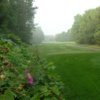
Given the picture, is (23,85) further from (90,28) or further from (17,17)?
(90,28)

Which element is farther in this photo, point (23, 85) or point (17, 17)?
point (17, 17)

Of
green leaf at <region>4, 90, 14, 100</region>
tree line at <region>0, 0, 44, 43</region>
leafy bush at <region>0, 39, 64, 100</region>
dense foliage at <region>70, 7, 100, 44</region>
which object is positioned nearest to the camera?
green leaf at <region>4, 90, 14, 100</region>

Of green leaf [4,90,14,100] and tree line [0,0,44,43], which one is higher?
tree line [0,0,44,43]

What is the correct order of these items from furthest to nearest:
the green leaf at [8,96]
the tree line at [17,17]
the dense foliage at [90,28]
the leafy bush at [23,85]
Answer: the dense foliage at [90,28], the tree line at [17,17], the leafy bush at [23,85], the green leaf at [8,96]

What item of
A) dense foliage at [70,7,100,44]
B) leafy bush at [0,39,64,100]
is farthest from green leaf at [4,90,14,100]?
dense foliage at [70,7,100,44]

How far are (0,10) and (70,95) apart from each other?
18307mm

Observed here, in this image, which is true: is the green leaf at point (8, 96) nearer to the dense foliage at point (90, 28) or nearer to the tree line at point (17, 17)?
the tree line at point (17, 17)

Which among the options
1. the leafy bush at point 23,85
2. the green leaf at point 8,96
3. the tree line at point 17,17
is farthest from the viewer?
the tree line at point 17,17

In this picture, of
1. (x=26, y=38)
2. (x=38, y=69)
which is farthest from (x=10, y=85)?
(x=26, y=38)

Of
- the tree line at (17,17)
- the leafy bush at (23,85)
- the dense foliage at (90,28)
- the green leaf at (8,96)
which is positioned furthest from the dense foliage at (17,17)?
the green leaf at (8,96)

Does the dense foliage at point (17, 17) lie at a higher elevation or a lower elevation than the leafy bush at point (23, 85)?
higher

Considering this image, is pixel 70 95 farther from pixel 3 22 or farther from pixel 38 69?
pixel 3 22

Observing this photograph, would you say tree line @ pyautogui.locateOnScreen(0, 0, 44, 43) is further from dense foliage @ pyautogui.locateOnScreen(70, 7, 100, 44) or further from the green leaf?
the green leaf

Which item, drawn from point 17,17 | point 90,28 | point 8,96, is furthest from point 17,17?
point 90,28
